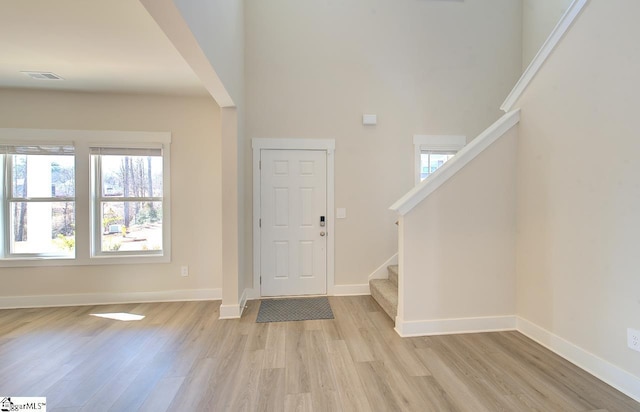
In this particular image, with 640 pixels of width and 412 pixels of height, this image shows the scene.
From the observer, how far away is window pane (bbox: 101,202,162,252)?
344cm

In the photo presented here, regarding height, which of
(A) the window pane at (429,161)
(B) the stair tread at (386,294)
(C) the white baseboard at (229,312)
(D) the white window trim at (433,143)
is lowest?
(C) the white baseboard at (229,312)

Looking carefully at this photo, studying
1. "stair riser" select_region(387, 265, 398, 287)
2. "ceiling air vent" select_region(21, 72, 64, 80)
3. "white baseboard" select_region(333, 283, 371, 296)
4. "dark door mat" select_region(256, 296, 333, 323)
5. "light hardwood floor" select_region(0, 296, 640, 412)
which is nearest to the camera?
"light hardwood floor" select_region(0, 296, 640, 412)

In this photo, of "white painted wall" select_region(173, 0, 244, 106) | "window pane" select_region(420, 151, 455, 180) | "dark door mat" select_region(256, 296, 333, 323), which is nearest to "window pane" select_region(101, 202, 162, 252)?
"dark door mat" select_region(256, 296, 333, 323)

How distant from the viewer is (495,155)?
2590 mm

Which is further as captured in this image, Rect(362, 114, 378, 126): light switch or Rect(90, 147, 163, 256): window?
Rect(362, 114, 378, 126): light switch

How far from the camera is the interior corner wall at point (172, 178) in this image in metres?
3.27

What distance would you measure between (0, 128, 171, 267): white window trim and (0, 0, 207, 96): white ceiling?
0.54 m

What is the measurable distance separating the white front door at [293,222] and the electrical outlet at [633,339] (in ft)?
8.98

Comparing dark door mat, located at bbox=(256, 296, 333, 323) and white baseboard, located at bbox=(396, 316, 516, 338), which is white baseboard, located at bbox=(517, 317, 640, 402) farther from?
dark door mat, located at bbox=(256, 296, 333, 323)

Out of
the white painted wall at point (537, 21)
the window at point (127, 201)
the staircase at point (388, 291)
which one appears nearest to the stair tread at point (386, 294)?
the staircase at point (388, 291)

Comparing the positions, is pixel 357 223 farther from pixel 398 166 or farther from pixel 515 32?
pixel 515 32

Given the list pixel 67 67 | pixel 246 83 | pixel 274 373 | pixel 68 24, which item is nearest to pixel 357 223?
pixel 274 373

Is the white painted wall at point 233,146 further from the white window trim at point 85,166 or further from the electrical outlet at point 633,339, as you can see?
the electrical outlet at point 633,339

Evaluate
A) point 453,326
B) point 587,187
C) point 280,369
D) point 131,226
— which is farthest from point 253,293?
point 587,187
